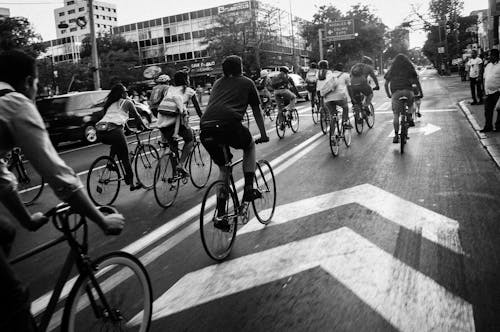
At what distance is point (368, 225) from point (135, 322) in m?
2.86

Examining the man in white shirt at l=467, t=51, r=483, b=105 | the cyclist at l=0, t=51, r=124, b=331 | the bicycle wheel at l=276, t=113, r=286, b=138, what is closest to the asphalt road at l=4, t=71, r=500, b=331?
the cyclist at l=0, t=51, r=124, b=331

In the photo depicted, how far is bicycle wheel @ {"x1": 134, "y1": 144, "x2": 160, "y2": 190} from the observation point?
7590 millimetres

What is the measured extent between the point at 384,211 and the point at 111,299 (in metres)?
3.61

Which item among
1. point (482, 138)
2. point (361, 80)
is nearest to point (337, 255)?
point (482, 138)

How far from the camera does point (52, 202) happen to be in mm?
7594

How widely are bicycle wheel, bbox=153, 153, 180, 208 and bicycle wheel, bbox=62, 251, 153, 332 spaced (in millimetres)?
3516

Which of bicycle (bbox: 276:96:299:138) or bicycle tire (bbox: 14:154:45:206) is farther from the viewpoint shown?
bicycle (bbox: 276:96:299:138)

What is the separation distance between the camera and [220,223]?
4469 mm

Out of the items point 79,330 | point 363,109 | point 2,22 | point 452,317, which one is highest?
point 2,22

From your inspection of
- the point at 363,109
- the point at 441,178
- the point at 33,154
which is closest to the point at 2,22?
the point at 363,109

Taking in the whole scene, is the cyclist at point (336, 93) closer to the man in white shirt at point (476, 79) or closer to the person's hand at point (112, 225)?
the person's hand at point (112, 225)

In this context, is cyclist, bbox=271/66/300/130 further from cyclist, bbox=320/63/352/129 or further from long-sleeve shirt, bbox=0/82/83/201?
long-sleeve shirt, bbox=0/82/83/201

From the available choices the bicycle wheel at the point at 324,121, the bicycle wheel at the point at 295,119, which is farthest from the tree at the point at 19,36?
the bicycle wheel at the point at 324,121

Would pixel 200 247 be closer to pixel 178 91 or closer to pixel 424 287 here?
pixel 424 287
